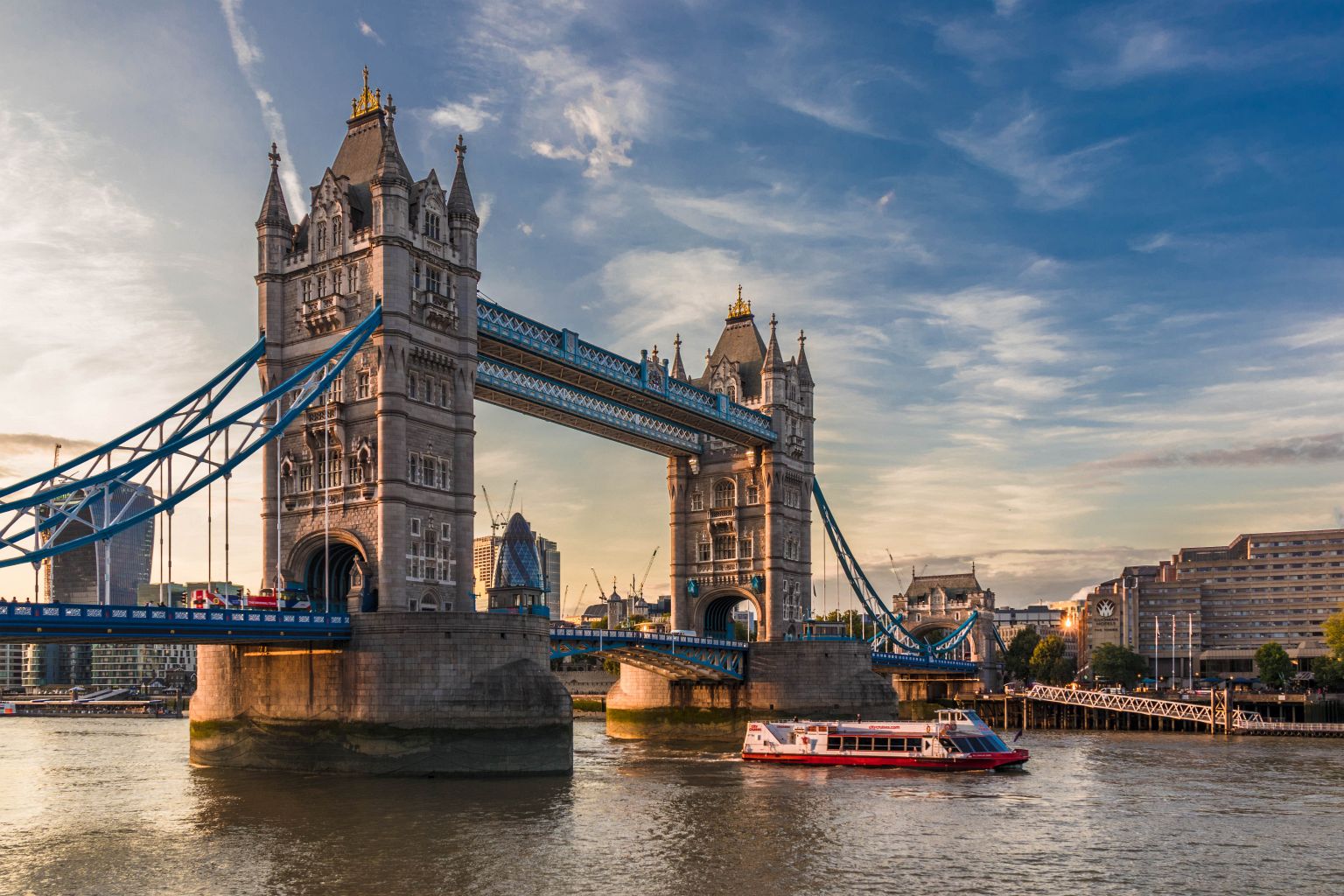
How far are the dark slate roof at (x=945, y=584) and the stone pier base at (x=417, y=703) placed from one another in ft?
461

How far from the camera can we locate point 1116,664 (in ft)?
522

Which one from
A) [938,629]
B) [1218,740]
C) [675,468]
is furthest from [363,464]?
[938,629]

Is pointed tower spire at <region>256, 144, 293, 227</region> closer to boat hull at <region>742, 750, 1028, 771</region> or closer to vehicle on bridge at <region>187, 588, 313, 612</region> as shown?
vehicle on bridge at <region>187, 588, 313, 612</region>

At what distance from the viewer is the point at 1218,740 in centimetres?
8438

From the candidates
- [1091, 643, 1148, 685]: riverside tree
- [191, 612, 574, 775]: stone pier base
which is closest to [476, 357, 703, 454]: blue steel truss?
[191, 612, 574, 775]: stone pier base

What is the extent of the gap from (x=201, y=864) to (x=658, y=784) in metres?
23.9

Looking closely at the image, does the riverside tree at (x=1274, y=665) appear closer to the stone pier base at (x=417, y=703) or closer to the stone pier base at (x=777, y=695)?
the stone pier base at (x=777, y=695)

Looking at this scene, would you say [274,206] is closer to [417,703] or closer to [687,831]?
→ [417,703]

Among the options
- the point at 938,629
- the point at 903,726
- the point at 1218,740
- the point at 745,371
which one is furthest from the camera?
the point at 938,629

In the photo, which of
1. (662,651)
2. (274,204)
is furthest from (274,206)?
(662,651)

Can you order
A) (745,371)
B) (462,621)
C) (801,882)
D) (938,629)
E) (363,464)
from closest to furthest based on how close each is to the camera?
(801,882), (462,621), (363,464), (745,371), (938,629)

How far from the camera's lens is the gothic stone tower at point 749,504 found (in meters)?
99.1

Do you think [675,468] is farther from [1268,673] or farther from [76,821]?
[1268,673]

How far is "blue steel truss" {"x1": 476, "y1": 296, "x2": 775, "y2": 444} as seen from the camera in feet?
235
